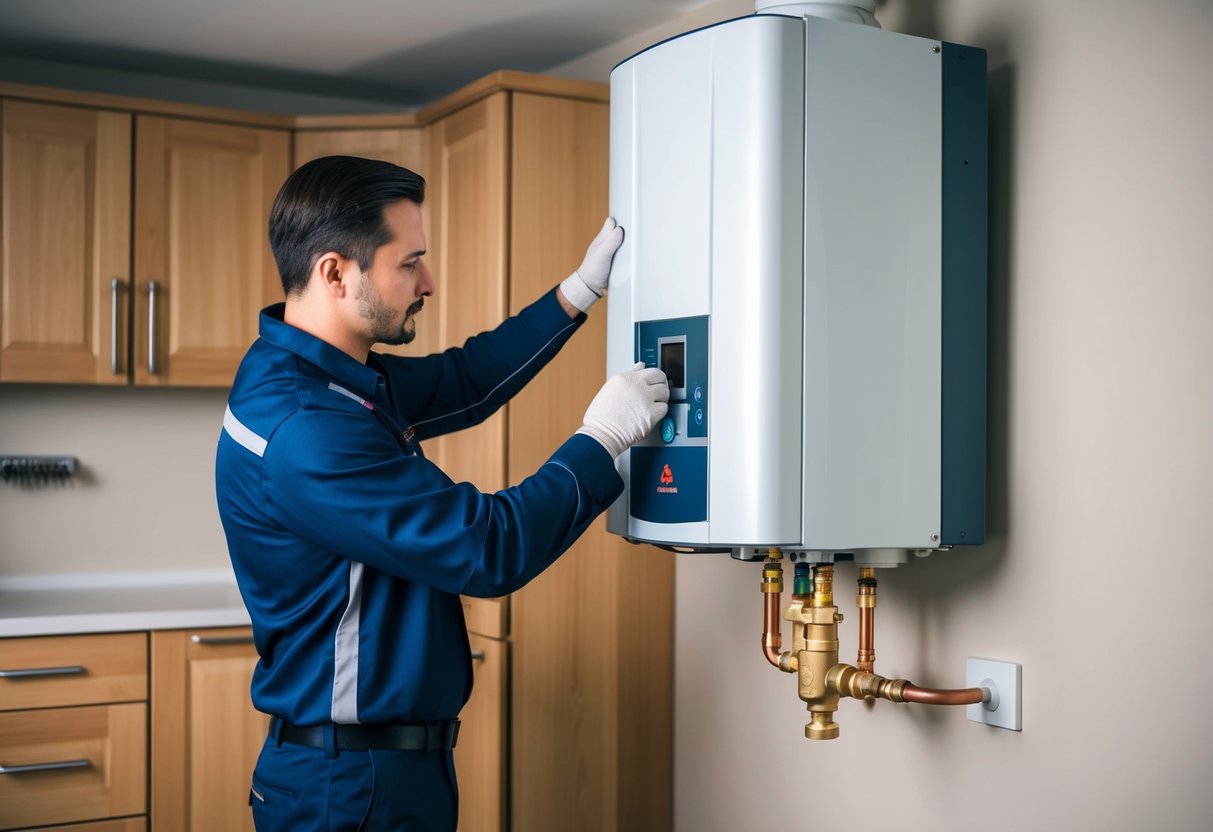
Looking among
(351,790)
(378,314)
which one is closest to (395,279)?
(378,314)

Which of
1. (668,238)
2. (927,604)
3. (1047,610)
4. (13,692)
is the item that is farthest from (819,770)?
(13,692)

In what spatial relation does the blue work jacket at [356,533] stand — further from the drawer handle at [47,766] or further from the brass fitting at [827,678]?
the drawer handle at [47,766]

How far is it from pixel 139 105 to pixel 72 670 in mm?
1293

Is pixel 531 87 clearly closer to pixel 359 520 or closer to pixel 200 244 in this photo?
pixel 200 244

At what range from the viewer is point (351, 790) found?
1.49m

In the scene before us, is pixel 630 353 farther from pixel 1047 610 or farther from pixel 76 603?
pixel 76 603

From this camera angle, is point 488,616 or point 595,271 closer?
point 595,271

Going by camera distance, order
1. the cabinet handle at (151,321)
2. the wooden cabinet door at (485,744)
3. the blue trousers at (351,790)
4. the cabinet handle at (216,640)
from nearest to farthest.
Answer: the blue trousers at (351,790), the wooden cabinet door at (485,744), the cabinet handle at (216,640), the cabinet handle at (151,321)

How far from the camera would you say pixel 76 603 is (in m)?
2.64

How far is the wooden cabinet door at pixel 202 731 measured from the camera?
2500 millimetres

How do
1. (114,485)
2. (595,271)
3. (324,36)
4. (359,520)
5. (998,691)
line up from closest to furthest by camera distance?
(359,520)
(998,691)
(595,271)
(324,36)
(114,485)

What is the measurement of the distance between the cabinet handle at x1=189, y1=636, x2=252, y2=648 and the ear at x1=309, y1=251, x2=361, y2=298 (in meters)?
1.25

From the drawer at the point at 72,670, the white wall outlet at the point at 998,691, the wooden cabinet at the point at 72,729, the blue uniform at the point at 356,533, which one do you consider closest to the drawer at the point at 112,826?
the wooden cabinet at the point at 72,729

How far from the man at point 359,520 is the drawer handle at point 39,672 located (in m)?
1.06
